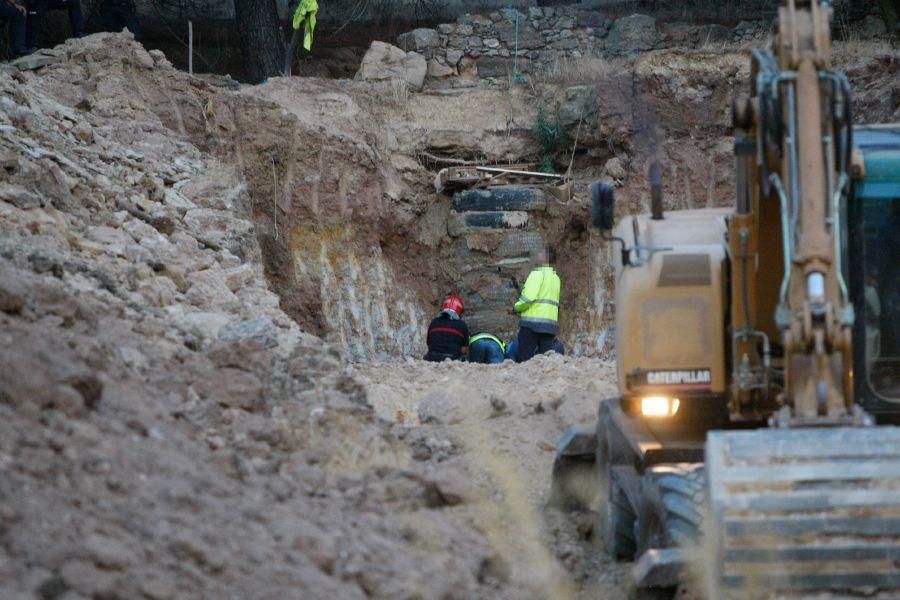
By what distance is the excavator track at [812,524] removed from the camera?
5.04 meters

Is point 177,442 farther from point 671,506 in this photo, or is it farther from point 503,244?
point 503,244

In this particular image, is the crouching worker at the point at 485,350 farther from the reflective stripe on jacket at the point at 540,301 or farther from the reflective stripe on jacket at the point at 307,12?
the reflective stripe on jacket at the point at 307,12

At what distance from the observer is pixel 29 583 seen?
4.43 metres

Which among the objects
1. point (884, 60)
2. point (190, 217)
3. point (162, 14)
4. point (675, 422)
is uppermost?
point (162, 14)

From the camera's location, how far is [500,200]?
673 inches

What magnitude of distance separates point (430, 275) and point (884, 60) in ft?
21.2

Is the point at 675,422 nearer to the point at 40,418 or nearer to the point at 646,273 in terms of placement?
the point at 646,273

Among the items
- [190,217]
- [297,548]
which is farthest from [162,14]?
[297,548]

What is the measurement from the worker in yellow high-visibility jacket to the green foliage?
3835 mm

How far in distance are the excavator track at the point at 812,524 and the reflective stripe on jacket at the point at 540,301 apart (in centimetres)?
897

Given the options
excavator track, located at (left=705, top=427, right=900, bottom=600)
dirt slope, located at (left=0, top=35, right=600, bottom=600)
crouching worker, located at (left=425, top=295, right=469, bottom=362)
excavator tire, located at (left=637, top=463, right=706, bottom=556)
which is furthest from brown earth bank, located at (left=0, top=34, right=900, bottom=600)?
excavator track, located at (left=705, top=427, right=900, bottom=600)

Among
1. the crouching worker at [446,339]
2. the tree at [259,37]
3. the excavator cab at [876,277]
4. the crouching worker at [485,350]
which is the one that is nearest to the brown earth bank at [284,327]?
the crouching worker at [446,339]

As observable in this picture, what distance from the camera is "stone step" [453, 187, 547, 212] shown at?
56.0ft

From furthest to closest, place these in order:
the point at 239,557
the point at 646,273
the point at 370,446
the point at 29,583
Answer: the point at 370,446
the point at 646,273
the point at 239,557
the point at 29,583
